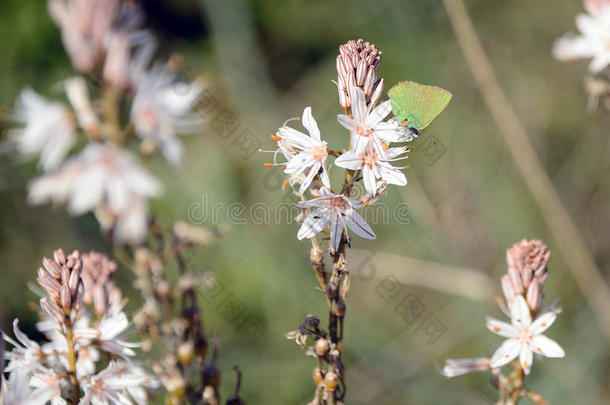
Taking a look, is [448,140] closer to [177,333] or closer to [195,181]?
[195,181]

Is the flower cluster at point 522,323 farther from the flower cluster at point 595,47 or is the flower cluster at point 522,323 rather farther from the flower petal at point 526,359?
the flower cluster at point 595,47

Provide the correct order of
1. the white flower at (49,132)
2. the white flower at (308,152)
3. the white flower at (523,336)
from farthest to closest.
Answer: the white flower at (49,132)
the white flower at (523,336)
the white flower at (308,152)

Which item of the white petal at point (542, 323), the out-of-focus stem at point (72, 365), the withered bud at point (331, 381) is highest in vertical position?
the white petal at point (542, 323)

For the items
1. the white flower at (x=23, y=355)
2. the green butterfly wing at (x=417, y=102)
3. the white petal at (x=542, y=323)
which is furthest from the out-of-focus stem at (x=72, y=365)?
the white petal at (x=542, y=323)

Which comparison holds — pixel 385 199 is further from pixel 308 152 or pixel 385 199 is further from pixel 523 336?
pixel 308 152

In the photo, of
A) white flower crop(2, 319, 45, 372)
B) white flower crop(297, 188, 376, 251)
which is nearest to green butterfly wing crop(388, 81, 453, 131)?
white flower crop(297, 188, 376, 251)

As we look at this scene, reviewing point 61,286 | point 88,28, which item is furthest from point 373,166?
point 88,28
